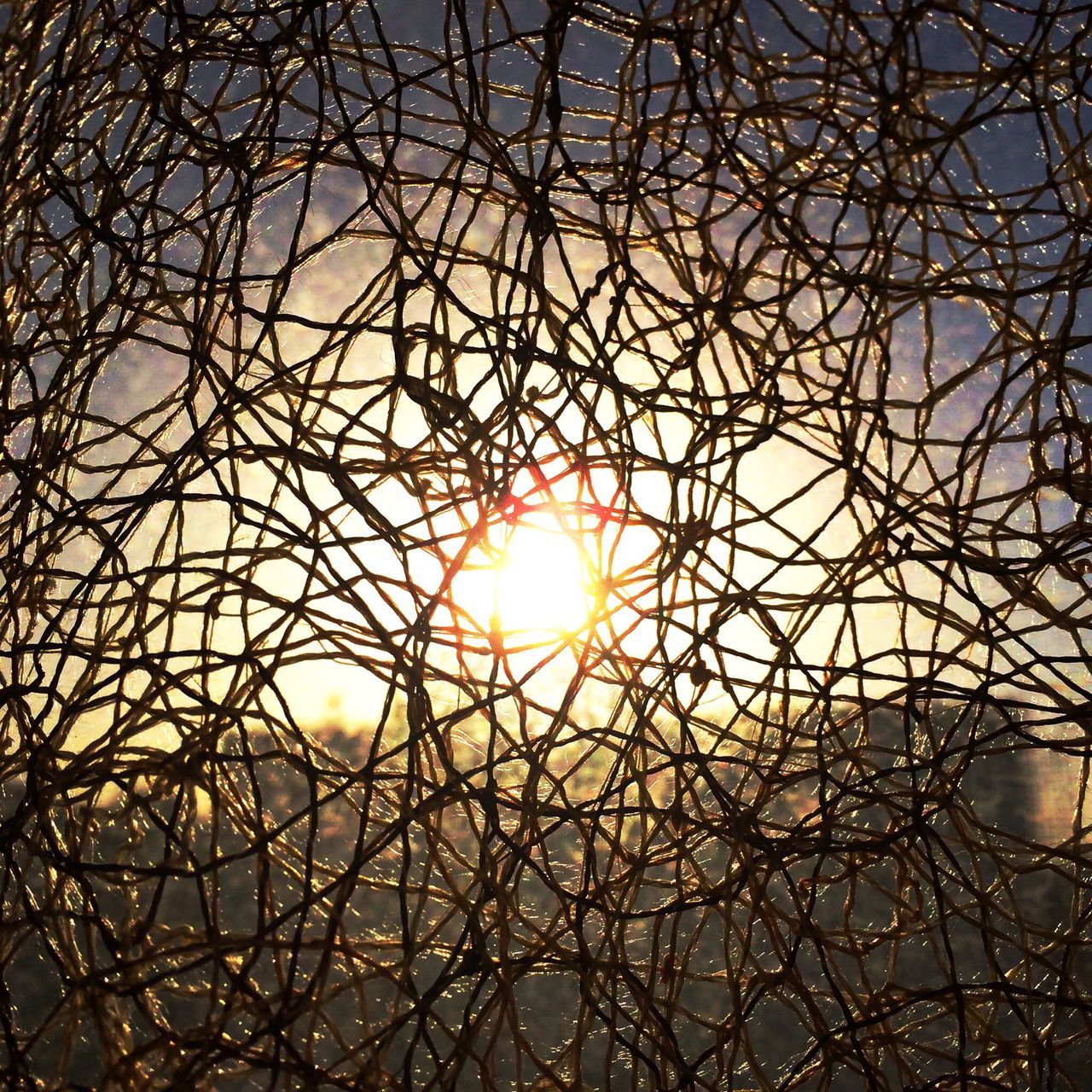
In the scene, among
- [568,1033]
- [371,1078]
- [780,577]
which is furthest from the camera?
[568,1033]

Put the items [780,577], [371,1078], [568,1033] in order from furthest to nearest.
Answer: [568,1033], [780,577], [371,1078]

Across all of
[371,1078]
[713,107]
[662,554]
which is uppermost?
[713,107]

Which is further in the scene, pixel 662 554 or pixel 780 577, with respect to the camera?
pixel 780 577

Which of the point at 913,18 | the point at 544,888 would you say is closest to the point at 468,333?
the point at 913,18

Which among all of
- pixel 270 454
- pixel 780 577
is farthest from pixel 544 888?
pixel 270 454

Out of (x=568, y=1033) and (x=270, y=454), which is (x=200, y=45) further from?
(x=568, y=1033)

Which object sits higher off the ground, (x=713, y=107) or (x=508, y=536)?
(x=713, y=107)

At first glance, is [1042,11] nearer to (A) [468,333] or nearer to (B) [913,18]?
(B) [913,18]
